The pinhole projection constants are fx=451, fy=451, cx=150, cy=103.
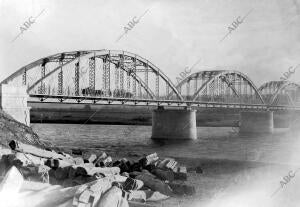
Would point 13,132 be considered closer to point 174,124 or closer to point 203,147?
point 203,147

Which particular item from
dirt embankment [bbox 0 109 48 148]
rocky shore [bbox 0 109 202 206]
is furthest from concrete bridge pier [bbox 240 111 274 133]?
dirt embankment [bbox 0 109 48 148]

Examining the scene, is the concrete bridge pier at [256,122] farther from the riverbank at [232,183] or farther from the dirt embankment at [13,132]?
the dirt embankment at [13,132]

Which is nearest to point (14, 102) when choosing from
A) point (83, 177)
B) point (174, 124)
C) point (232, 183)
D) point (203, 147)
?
point (83, 177)

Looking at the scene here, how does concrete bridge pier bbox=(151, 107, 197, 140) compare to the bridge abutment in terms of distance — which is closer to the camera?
the bridge abutment

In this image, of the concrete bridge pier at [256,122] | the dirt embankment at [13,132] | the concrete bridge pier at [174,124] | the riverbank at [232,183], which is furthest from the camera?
the concrete bridge pier at [256,122]

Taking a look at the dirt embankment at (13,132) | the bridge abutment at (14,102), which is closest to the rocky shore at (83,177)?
the dirt embankment at (13,132)

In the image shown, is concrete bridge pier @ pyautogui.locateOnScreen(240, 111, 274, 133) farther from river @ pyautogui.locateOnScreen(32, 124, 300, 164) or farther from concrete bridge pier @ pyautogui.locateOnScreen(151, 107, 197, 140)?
concrete bridge pier @ pyautogui.locateOnScreen(151, 107, 197, 140)

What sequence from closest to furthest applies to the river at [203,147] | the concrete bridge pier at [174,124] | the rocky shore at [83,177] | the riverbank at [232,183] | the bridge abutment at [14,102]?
the rocky shore at [83,177], the riverbank at [232,183], the bridge abutment at [14,102], the river at [203,147], the concrete bridge pier at [174,124]

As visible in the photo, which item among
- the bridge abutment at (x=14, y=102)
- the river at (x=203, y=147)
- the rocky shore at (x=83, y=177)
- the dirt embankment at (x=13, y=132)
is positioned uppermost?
the bridge abutment at (x=14, y=102)
